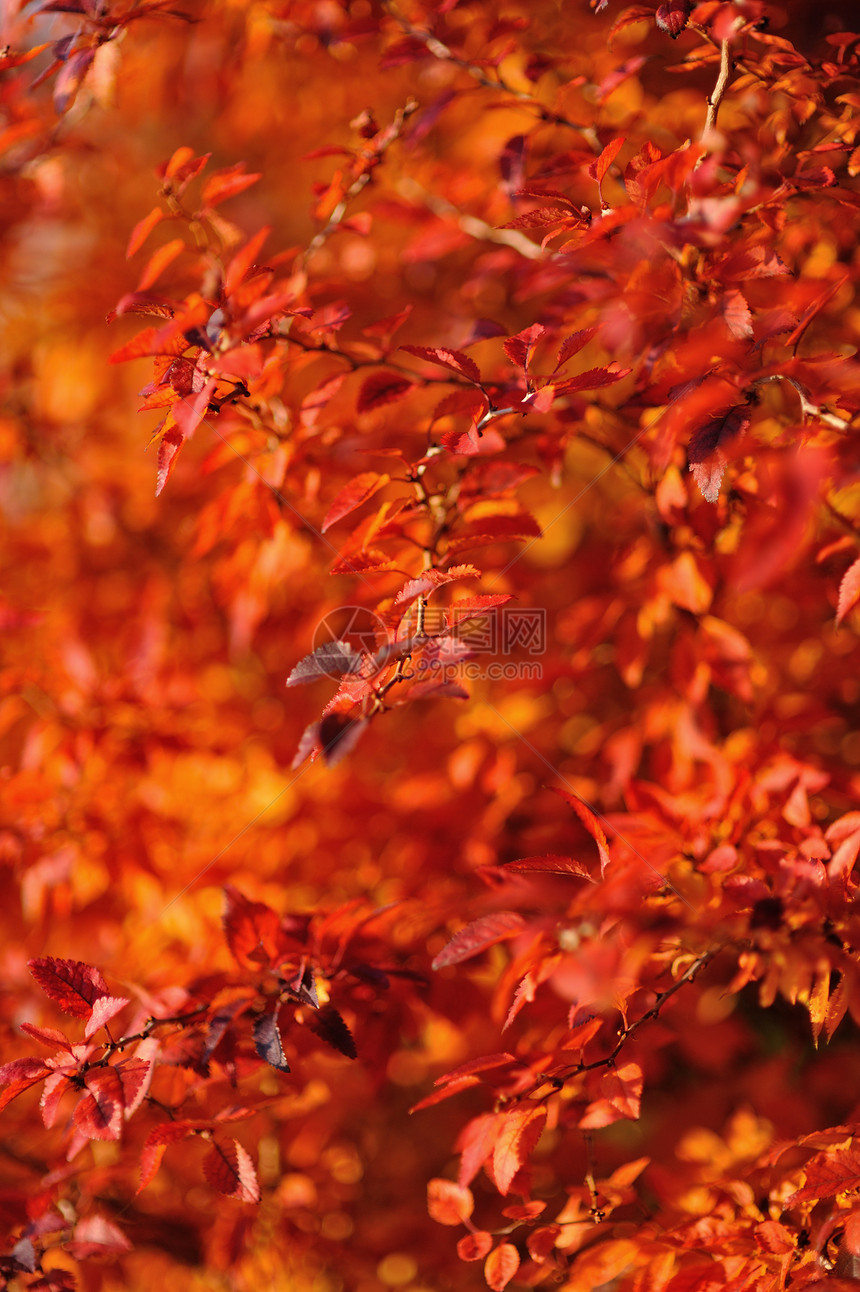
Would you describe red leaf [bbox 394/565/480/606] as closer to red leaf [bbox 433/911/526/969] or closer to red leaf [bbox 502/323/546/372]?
red leaf [bbox 502/323/546/372]

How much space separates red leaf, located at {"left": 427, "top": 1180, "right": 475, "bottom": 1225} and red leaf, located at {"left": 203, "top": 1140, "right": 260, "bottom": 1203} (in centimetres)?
28

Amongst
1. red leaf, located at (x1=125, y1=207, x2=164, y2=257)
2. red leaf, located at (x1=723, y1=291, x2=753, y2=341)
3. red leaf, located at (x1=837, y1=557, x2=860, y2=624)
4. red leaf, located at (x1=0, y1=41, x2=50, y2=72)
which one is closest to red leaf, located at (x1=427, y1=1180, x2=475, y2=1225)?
red leaf, located at (x1=837, y1=557, x2=860, y2=624)

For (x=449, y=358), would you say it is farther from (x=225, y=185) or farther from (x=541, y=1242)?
(x=541, y=1242)

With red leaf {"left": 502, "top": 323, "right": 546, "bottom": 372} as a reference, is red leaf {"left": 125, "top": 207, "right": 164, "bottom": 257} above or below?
above

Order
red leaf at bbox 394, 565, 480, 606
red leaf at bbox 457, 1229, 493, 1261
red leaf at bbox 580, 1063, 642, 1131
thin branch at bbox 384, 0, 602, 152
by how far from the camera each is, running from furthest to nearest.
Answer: thin branch at bbox 384, 0, 602, 152
red leaf at bbox 457, 1229, 493, 1261
red leaf at bbox 580, 1063, 642, 1131
red leaf at bbox 394, 565, 480, 606

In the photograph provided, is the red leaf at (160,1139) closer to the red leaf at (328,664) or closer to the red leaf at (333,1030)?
the red leaf at (333,1030)

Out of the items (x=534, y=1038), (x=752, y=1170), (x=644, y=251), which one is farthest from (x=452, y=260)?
(x=752, y=1170)

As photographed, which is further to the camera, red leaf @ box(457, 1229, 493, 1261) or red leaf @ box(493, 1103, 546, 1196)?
red leaf @ box(457, 1229, 493, 1261)

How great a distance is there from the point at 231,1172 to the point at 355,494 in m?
0.91

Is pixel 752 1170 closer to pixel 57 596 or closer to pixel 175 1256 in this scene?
pixel 175 1256

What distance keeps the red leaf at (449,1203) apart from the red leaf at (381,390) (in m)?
1.10

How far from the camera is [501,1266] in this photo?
43.8 inches

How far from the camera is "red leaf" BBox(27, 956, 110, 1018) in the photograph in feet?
3.51

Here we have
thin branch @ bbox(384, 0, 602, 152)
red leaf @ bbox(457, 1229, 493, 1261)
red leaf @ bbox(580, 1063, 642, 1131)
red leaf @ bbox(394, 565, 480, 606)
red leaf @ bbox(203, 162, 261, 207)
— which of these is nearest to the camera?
red leaf @ bbox(394, 565, 480, 606)
